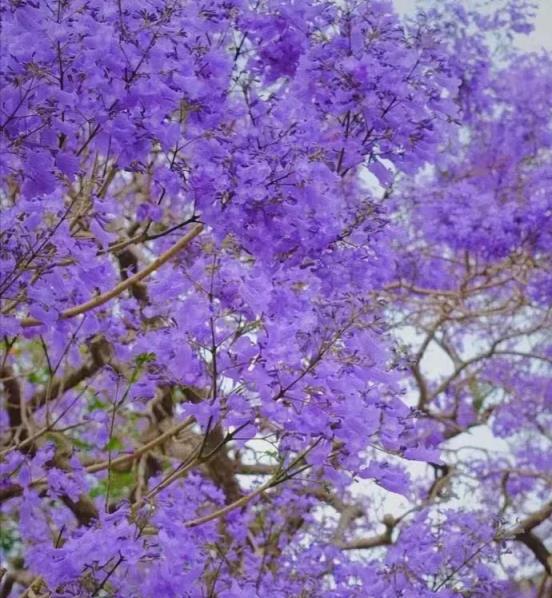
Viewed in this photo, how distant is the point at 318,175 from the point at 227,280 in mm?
370

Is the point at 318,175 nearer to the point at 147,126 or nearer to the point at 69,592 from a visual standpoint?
the point at 147,126

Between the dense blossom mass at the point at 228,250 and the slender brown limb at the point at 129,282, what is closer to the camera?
the dense blossom mass at the point at 228,250

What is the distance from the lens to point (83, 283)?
2865mm

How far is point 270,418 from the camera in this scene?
2.62 m

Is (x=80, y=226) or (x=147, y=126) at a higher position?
(x=80, y=226)

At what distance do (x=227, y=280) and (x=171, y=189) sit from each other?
0.29m

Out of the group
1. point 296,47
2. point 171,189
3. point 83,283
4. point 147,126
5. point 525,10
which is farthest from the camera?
point 525,10

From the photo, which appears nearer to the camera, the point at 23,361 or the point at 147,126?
the point at 147,126

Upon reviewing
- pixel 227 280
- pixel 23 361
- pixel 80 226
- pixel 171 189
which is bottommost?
pixel 227 280

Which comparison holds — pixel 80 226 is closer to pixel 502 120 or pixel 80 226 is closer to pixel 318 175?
pixel 318 175

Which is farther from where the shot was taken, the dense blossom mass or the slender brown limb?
the slender brown limb

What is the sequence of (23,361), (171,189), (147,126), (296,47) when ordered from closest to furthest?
1. (147,126)
2. (171,189)
3. (296,47)
4. (23,361)

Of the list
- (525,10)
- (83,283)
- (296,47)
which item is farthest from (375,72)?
(525,10)

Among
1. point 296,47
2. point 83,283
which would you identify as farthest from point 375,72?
point 83,283
